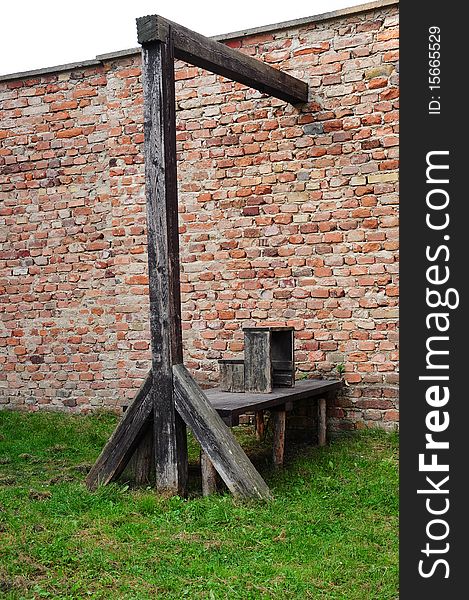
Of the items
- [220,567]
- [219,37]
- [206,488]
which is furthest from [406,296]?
[219,37]

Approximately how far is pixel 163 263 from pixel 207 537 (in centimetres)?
186

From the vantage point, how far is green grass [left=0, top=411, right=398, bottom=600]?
399 centimetres

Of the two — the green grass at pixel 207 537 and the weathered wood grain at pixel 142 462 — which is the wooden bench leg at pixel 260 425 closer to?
the green grass at pixel 207 537

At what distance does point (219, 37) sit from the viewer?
789 cm

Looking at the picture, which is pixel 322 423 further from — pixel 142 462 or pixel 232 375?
pixel 142 462

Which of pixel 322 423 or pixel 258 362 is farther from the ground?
pixel 258 362

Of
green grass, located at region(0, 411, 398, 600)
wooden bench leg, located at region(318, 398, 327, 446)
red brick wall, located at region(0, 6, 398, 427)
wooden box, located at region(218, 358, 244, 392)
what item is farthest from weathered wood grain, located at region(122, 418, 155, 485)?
red brick wall, located at region(0, 6, 398, 427)

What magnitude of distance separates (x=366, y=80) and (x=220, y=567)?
467 centimetres

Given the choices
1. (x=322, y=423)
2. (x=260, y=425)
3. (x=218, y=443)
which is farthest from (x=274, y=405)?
(x=260, y=425)

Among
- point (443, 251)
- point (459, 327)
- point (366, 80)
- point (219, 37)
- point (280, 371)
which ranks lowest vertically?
point (280, 371)

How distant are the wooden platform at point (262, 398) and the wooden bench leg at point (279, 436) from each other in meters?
0.08

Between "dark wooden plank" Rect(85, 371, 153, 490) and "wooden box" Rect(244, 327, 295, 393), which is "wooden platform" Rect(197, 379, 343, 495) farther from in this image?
"dark wooden plank" Rect(85, 371, 153, 490)

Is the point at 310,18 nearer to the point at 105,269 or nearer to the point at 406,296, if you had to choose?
the point at 105,269

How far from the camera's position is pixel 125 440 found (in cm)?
569
